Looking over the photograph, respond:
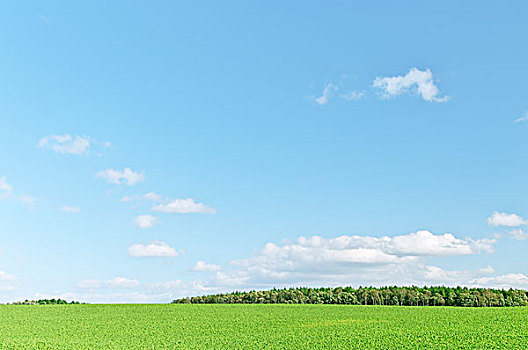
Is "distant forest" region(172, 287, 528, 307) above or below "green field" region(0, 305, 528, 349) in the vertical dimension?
above

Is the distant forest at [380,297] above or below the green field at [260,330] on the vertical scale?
above

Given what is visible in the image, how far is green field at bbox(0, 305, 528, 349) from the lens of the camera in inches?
836

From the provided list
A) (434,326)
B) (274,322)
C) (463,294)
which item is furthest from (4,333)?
(463,294)

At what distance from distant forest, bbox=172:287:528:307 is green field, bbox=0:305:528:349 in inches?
637

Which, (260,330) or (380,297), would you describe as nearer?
(260,330)

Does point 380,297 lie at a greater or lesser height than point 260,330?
greater

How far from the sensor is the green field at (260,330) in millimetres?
21234

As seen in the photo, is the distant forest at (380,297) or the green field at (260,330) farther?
the distant forest at (380,297)

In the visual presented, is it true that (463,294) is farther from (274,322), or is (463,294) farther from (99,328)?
(99,328)

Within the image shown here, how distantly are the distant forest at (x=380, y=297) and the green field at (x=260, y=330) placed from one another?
16.2 metres

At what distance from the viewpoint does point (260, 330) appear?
25594 mm

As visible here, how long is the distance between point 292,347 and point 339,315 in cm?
1501

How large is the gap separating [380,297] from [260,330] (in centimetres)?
3075

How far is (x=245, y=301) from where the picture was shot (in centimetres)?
5338
